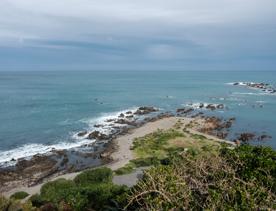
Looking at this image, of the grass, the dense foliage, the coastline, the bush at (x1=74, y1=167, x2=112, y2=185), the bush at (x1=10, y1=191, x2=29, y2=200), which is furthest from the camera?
the grass

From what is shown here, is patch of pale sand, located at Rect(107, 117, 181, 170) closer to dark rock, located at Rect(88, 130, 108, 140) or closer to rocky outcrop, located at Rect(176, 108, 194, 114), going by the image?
dark rock, located at Rect(88, 130, 108, 140)

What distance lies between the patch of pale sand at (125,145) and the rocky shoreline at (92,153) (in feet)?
3.11

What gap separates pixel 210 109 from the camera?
85.4m

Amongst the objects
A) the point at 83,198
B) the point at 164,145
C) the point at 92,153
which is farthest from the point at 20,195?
the point at 164,145

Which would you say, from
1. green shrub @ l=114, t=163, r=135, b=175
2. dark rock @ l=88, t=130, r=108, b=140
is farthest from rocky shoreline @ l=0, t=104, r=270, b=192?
green shrub @ l=114, t=163, r=135, b=175

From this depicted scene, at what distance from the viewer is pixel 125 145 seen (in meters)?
51.8

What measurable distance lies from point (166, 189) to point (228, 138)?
45.6 meters

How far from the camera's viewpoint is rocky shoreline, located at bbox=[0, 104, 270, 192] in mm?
40094

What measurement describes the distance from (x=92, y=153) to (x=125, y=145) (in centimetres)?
497

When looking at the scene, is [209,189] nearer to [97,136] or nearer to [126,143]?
[126,143]

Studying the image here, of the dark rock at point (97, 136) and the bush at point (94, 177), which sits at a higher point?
the bush at point (94, 177)

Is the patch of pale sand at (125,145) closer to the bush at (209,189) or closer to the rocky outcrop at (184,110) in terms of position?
the rocky outcrop at (184,110)

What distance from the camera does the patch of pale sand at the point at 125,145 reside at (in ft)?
119

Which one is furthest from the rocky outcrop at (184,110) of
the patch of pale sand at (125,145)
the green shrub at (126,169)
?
the green shrub at (126,169)
